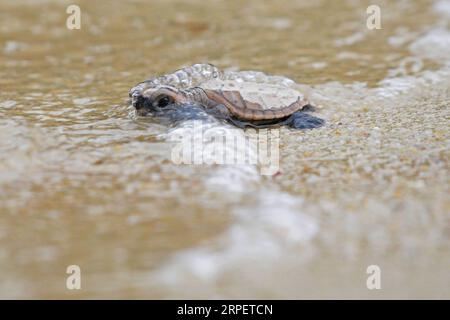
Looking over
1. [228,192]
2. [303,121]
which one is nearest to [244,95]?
[303,121]

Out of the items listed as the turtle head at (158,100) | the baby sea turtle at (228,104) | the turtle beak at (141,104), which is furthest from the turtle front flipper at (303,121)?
the turtle beak at (141,104)

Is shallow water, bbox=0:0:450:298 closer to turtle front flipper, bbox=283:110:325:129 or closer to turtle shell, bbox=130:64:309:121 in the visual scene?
turtle front flipper, bbox=283:110:325:129

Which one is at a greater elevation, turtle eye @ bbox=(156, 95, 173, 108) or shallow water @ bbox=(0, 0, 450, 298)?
turtle eye @ bbox=(156, 95, 173, 108)

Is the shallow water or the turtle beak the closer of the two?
the shallow water

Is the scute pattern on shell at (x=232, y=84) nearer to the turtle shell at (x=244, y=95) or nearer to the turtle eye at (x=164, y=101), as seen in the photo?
the turtle shell at (x=244, y=95)

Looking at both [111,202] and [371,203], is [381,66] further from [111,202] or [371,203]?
[111,202]

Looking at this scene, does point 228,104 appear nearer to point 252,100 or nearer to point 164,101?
point 252,100

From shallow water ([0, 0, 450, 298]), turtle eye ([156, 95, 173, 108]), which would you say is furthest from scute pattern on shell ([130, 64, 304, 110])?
shallow water ([0, 0, 450, 298])
